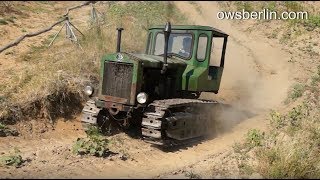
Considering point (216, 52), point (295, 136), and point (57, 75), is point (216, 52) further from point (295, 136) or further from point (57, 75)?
point (295, 136)

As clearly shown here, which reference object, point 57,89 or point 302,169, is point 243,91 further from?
point 302,169

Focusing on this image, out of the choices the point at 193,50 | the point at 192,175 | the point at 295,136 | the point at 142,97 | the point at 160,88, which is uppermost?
the point at 193,50

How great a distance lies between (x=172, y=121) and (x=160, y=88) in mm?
1257

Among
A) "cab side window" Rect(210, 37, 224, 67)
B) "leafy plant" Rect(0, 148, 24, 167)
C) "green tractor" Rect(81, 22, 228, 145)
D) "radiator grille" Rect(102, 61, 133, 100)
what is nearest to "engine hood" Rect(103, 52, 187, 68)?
"green tractor" Rect(81, 22, 228, 145)

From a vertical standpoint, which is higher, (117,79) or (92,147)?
(117,79)

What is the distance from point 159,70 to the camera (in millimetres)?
10352

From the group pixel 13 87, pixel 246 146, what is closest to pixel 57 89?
pixel 13 87

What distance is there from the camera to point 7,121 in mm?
10141

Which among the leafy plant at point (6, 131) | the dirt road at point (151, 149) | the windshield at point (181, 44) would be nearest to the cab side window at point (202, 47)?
the windshield at point (181, 44)

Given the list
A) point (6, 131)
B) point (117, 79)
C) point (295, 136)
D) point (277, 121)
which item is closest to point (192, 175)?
point (295, 136)

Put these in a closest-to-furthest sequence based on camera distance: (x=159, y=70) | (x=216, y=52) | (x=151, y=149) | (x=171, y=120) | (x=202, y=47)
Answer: (x=171, y=120) → (x=151, y=149) → (x=159, y=70) → (x=202, y=47) → (x=216, y=52)

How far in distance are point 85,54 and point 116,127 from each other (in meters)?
3.19

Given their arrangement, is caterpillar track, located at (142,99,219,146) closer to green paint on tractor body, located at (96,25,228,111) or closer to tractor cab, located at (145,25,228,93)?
green paint on tractor body, located at (96,25,228,111)

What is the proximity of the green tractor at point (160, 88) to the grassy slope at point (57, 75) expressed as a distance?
1.09 meters
